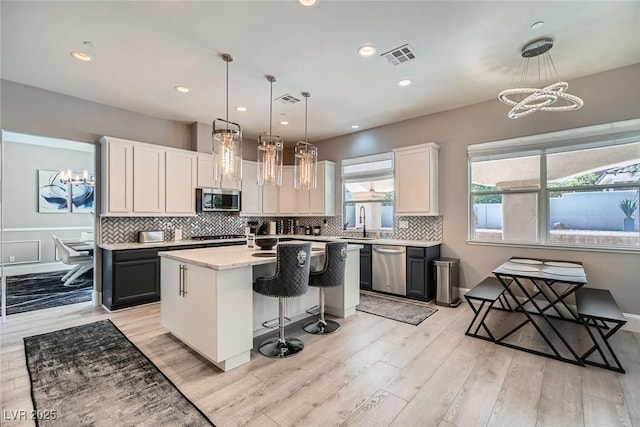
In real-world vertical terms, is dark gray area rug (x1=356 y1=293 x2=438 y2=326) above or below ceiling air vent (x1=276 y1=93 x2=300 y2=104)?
below

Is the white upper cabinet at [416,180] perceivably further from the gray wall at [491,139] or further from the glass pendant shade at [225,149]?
the glass pendant shade at [225,149]

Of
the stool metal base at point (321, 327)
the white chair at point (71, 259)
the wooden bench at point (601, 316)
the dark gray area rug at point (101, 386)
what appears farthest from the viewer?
the white chair at point (71, 259)

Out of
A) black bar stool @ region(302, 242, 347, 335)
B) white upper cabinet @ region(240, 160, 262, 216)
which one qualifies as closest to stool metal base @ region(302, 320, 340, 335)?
black bar stool @ region(302, 242, 347, 335)

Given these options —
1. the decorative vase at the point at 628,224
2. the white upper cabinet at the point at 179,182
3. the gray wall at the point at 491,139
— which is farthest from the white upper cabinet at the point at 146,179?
the decorative vase at the point at 628,224

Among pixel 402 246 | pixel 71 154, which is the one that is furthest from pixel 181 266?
pixel 71 154

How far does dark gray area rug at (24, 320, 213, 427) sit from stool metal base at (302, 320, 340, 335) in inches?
57.4

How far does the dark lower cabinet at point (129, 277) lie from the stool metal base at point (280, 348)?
2.30 metres

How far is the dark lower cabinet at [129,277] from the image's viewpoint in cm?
384

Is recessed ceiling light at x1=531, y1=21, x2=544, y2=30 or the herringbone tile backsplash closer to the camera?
recessed ceiling light at x1=531, y1=21, x2=544, y2=30

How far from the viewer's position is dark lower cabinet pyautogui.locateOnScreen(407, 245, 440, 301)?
4.24 metres

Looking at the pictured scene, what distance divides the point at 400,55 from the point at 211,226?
4435mm

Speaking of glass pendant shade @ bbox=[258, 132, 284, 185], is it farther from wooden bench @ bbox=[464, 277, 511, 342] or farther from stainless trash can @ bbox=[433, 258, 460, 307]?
stainless trash can @ bbox=[433, 258, 460, 307]

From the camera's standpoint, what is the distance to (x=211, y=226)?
5613 millimetres

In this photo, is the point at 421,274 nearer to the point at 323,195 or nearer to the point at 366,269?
the point at 366,269
